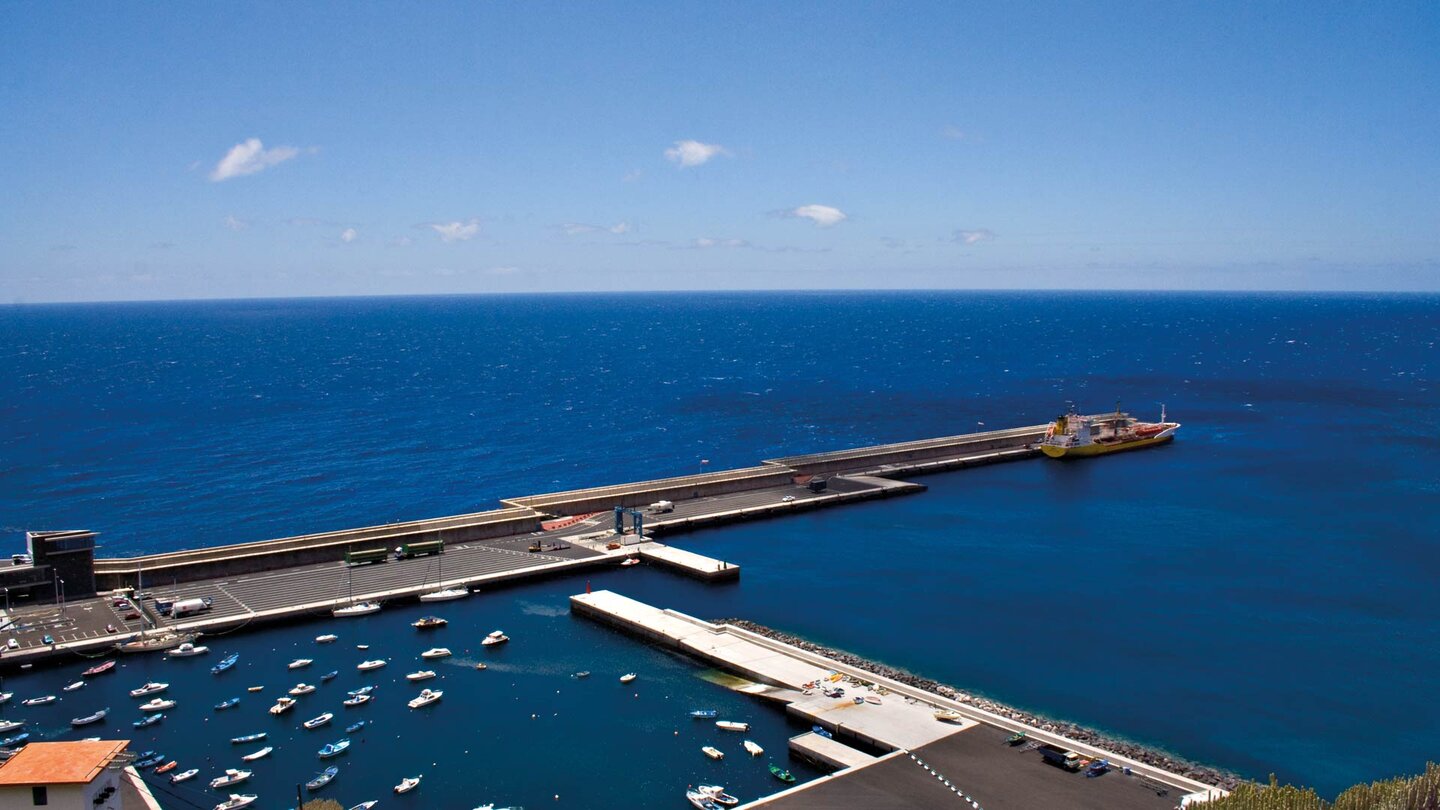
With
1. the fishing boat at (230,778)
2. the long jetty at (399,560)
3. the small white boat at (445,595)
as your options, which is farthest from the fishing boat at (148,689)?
the small white boat at (445,595)

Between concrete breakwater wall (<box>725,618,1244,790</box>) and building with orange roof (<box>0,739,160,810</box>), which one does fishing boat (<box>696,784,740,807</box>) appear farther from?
building with orange roof (<box>0,739,160,810</box>)

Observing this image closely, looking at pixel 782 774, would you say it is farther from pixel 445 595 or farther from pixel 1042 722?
pixel 445 595

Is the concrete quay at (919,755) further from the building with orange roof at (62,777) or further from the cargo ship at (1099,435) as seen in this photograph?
the cargo ship at (1099,435)

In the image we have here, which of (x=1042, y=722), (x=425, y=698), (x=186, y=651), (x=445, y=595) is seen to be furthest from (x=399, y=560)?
(x=1042, y=722)

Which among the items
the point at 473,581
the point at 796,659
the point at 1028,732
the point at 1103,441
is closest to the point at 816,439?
the point at 1103,441

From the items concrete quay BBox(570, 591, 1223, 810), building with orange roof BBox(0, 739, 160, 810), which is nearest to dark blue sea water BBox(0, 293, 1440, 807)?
concrete quay BBox(570, 591, 1223, 810)

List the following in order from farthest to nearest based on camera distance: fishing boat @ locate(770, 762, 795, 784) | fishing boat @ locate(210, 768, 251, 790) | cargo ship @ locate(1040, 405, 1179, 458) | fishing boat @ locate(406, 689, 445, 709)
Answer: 1. cargo ship @ locate(1040, 405, 1179, 458)
2. fishing boat @ locate(406, 689, 445, 709)
3. fishing boat @ locate(770, 762, 795, 784)
4. fishing boat @ locate(210, 768, 251, 790)

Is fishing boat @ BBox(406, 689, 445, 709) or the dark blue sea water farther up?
the dark blue sea water
